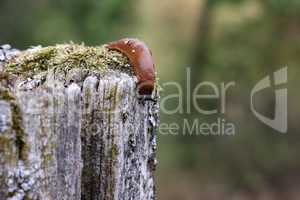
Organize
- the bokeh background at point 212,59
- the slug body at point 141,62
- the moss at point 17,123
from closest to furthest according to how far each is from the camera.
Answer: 1. the moss at point 17,123
2. the slug body at point 141,62
3. the bokeh background at point 212,59

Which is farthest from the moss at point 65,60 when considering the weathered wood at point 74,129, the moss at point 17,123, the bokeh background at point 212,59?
the bokeh background at point 212,59

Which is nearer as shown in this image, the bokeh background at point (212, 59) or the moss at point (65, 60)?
the moss at point (65, 60)

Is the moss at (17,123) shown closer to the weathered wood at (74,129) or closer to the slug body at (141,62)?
the weathered wood at (74,129)

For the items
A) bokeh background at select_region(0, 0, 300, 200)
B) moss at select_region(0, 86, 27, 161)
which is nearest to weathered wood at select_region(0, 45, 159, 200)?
moss at select_region(0, 86, 27, 161)

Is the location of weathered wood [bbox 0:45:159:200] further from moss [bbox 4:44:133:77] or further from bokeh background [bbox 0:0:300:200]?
bokeh background [bbox 0:0:300:200]

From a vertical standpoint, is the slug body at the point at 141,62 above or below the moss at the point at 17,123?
above

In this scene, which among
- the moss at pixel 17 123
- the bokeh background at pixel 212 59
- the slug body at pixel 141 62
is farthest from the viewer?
the bokeh background at pixel 212 59

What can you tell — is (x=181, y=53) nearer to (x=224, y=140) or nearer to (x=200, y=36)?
(x=200, y=36)
